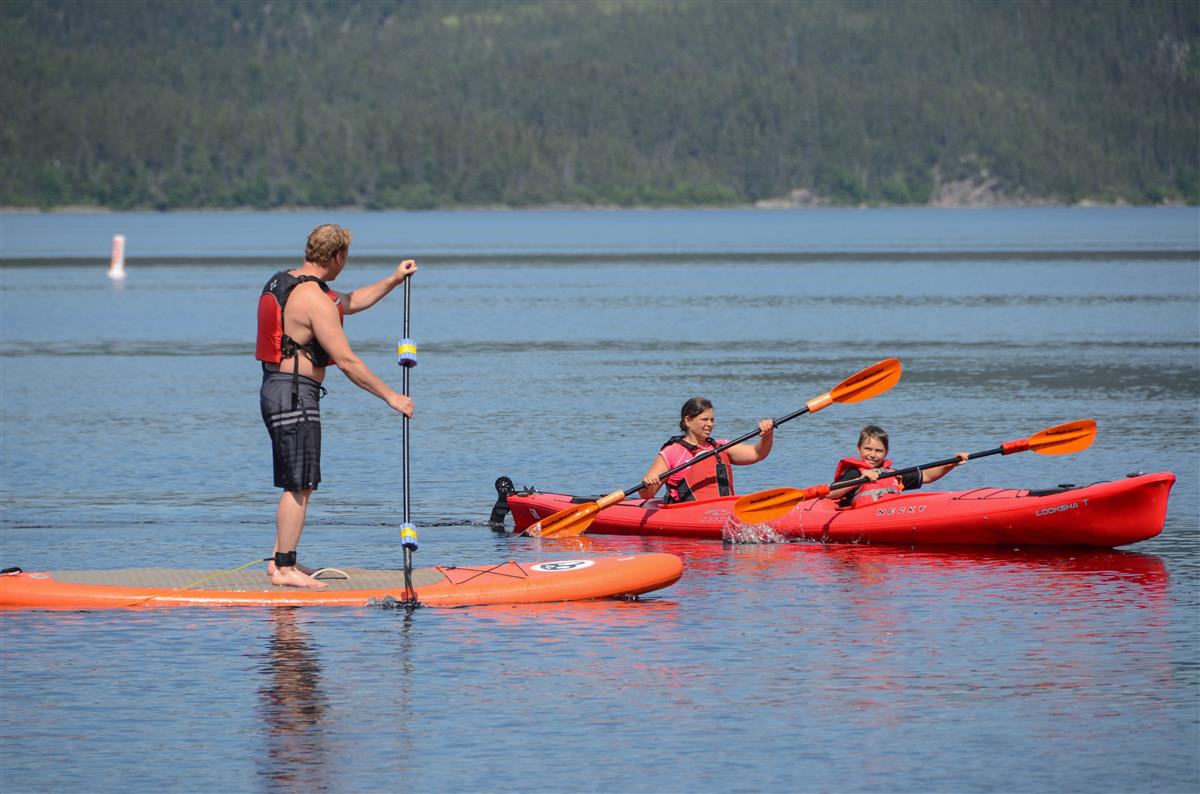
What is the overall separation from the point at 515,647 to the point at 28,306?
54825mm

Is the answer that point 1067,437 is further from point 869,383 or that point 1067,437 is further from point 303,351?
point 303,351

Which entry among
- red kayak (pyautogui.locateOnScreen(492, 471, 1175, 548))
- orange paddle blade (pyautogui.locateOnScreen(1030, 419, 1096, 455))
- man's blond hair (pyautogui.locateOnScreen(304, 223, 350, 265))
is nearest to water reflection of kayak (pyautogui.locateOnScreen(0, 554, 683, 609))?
man's blond hair (pyautogui.locateOnScreen(304, 223, 350, 265))

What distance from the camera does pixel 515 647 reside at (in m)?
13.3

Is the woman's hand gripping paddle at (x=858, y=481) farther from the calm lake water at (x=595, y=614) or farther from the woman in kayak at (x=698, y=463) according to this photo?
the woman in kayak at (x=698, y=463)

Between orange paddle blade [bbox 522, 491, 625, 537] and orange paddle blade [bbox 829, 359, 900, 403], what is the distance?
225cm

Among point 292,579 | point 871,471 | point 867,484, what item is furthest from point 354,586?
point 867,484

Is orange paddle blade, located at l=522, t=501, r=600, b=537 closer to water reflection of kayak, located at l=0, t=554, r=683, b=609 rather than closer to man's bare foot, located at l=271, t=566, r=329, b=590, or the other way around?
water reflection of kayak, located at l=0, t=554, r=683, b=609

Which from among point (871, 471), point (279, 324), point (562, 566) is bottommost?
point (562, 566)

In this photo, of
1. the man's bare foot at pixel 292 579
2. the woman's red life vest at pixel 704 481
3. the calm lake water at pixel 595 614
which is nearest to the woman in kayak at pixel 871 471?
the calm lake water at pixel 595 614

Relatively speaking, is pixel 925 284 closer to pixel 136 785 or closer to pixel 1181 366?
pixel 1181 366

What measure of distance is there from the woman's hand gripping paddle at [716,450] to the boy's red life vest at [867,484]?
1.85 feet

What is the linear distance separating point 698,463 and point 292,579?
5515 millimetres

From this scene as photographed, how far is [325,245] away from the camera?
1341 centimetres

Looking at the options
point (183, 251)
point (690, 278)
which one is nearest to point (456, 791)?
point (690, 278)
